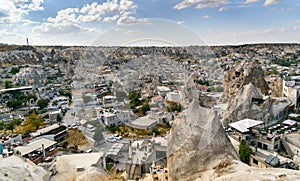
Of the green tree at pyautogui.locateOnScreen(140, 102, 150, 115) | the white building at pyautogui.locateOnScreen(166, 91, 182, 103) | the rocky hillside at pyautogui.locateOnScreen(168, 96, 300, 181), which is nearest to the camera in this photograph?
the rocky hillside at pyautogui.locateOnScreen(168, 96, 300, 181)

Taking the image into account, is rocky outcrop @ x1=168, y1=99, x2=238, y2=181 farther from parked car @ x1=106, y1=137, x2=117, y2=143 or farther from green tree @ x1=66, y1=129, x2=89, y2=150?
green tree @ x1=66, y1=129, x2=89, y2=150

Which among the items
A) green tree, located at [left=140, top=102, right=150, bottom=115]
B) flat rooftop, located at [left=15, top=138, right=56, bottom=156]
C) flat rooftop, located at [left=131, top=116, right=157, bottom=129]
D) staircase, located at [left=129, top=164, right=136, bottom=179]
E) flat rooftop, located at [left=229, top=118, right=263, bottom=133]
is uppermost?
green tree, located at [left=140, top=102, right=150, bottom=115]

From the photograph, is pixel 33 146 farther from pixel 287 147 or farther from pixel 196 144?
pixel 287 147

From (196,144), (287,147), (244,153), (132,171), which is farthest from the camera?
(287,147)

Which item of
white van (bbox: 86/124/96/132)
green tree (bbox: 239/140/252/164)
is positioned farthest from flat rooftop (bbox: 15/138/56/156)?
green tree (bbox: 239/140/252/164)

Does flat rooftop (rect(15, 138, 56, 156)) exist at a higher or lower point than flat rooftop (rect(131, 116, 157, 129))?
lower

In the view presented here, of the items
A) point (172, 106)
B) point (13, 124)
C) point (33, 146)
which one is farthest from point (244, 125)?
point (13, 124)

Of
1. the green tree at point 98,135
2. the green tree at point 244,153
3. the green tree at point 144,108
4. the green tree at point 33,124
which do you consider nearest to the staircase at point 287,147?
the green tree at point 244,153

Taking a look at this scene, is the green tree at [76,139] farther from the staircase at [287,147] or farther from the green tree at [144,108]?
the staircase at [287,147]

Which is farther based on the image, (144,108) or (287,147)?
(287,147)
